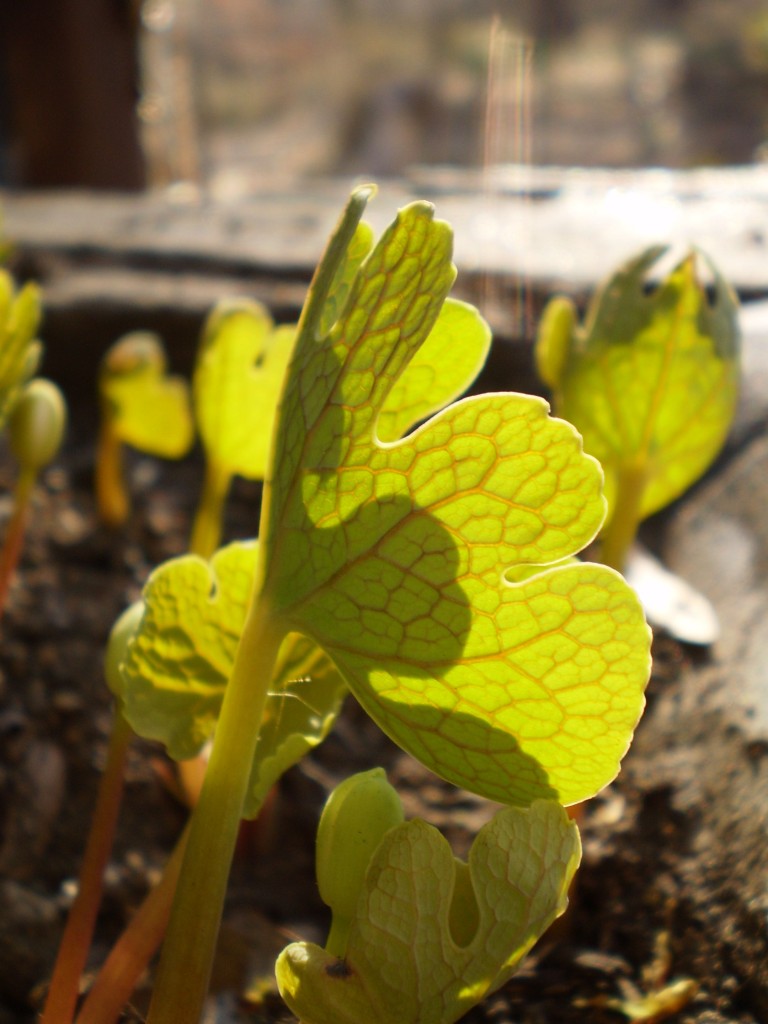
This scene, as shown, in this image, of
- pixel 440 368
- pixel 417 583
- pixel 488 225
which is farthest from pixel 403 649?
pixel 488 225

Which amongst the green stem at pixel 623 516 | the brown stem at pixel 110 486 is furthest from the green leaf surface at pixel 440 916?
the brown stem at pixel 110 486

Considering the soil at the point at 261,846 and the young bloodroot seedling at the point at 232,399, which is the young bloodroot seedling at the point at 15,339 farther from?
the soil at the point at 261,846

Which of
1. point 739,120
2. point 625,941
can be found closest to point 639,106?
point 739,120

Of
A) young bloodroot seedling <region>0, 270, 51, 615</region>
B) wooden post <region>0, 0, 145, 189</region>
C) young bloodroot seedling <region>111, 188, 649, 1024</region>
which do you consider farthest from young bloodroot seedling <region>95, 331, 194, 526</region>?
wooden post <region>0, 0, 145, 189</region>

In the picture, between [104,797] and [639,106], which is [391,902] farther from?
[639,106]

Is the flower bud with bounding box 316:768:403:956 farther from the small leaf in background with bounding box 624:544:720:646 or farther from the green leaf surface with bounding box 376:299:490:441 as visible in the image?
the small leaf in background with bounding box 624:544:720:646
